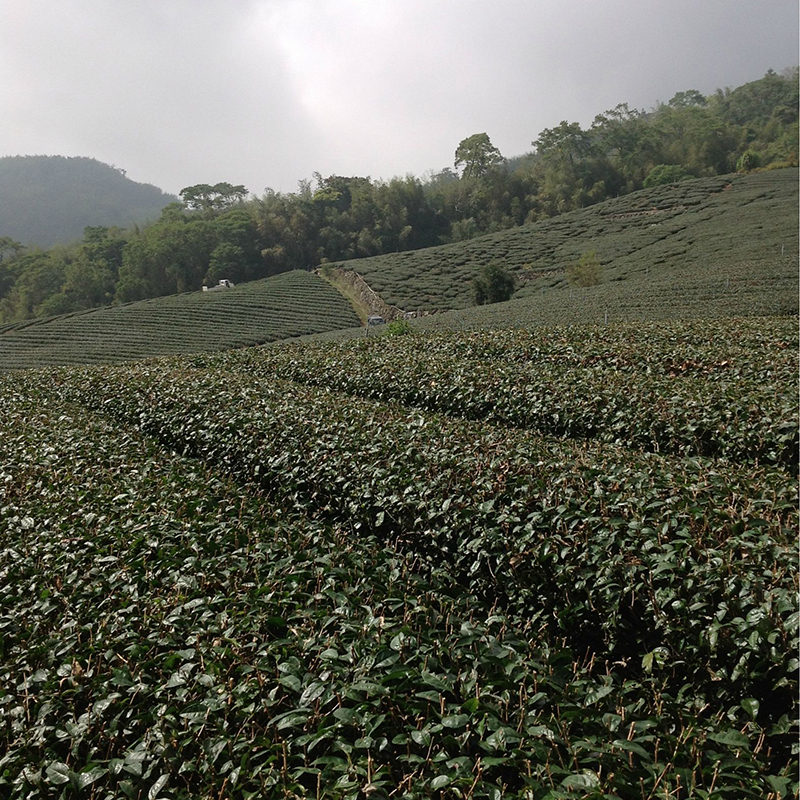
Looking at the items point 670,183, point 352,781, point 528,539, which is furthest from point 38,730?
point 670,183

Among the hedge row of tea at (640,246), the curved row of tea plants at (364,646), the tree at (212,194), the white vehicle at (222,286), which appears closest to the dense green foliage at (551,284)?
the hedge row of tea at (640,246)

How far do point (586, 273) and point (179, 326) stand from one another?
3015 centimetres

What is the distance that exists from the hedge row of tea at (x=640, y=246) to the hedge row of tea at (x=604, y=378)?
15642 mm

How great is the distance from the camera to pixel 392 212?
82.9m

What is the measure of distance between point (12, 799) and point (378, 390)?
9.17 m

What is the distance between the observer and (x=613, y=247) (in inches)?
2072

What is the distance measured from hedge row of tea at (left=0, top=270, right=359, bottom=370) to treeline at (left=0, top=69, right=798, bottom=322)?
1583cm

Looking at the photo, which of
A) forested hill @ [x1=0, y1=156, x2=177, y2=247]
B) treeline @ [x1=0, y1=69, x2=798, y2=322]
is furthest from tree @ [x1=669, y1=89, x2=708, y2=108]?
forested hill @ [x1=0, y1=156, x2=177, y2=247]

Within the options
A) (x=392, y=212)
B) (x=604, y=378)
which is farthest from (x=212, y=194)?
(x=604, y=378)

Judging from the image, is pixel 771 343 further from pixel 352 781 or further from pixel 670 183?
pixel 670 183

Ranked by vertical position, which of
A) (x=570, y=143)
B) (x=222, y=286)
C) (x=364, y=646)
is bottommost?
(x=364, y=646)

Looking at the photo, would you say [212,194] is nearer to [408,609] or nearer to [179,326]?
[179,326]

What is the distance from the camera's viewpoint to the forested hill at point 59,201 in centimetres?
15250

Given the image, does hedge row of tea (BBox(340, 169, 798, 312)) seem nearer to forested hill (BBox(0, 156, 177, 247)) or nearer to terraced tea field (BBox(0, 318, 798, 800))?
terraced tea field (BBox(0, 318, 798, 800))
